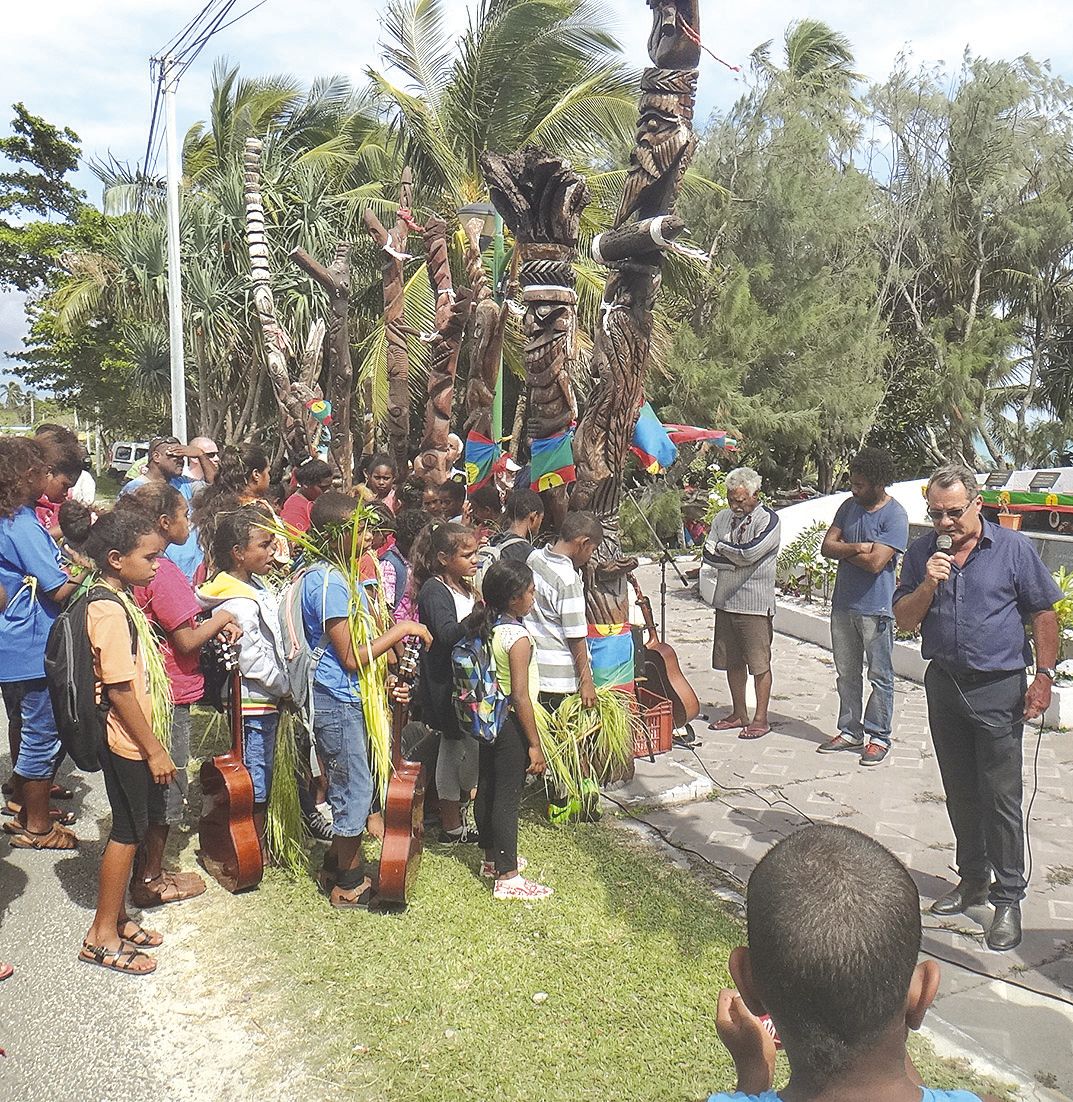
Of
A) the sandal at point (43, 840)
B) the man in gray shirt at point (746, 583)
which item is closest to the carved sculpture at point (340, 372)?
the man in gray shirt at point (746, 583)

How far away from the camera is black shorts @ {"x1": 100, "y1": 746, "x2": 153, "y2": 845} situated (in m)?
Answer: 3.54

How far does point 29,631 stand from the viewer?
453 centimetres

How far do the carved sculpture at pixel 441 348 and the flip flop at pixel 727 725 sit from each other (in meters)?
2.69

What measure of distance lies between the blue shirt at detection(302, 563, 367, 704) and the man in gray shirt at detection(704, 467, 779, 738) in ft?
10.1

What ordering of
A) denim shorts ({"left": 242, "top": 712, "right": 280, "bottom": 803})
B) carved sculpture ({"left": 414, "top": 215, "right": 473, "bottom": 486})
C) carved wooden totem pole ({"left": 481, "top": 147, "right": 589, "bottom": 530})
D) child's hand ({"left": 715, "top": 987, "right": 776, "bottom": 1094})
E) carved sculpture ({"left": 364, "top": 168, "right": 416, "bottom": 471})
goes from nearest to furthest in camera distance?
child's hand ({"left": 715, "top": 987, "right": 776, "bottom": 1094})
denim shorts ({"left": 242, "top": 712, "right": 280, "bottom": 803})
carved wooden totem pole ({"left": 481, "top": 147, "right": 589, "bottom": 530})
carved sculpture ({"left": 414, "top": 215, "right": 473, "bottom": 486})
carved sculpture ({"left": 364, "top": 168, "right": 416, "bottom": 471})

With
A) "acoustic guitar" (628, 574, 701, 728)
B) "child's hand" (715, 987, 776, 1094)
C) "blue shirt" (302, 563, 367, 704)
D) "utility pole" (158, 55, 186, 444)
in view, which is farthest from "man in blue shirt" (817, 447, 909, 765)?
"utility pole" (158, 55, 186, 444)

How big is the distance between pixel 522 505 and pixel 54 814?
2.86m

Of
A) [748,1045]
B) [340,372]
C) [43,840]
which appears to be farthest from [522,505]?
[340,372]

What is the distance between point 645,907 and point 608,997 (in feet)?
2.16

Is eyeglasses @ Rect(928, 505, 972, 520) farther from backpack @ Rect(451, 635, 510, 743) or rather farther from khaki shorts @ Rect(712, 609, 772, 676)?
khaki shorts @ Rect(712, 609, 772, 676)

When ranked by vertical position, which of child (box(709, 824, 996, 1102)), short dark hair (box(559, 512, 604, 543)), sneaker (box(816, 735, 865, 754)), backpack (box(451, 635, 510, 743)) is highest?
short dark hair (box(559, 512, 604, 543))

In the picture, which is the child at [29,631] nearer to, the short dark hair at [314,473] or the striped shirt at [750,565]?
the short dark hair at [314,473]

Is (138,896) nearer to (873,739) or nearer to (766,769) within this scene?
(766,769)

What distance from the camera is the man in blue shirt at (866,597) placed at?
5.75 meters
